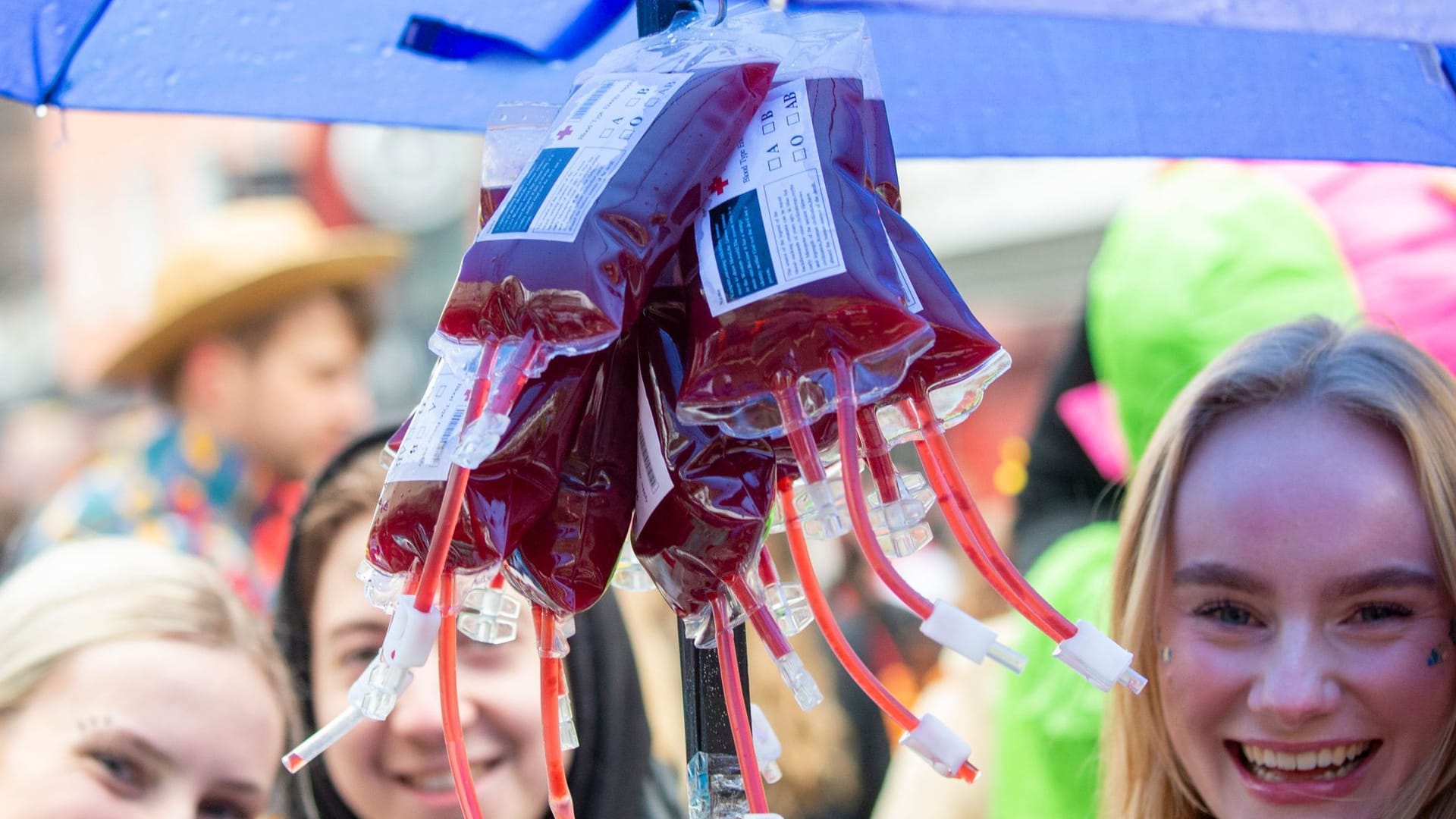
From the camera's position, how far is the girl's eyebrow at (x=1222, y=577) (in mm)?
1489

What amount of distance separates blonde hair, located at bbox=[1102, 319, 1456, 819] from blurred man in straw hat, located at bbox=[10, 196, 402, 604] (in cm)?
262

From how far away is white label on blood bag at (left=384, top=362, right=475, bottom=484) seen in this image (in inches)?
38.7

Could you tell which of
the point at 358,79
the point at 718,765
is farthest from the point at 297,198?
the point at 718,765

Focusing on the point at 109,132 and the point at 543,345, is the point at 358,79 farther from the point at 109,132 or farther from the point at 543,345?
the point at 109,132

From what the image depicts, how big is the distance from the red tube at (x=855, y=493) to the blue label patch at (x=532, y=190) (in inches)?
8.8

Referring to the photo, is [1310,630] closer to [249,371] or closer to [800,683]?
[800,683]

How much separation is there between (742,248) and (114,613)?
1.27 metres

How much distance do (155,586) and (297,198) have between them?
32.3ft

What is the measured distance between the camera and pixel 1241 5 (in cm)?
118

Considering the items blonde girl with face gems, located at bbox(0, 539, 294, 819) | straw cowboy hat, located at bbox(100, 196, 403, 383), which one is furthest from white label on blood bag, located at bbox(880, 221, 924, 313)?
straw cowboy hat, located at bbox(100, 196, 403, 383)

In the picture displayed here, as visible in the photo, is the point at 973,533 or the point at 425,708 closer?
the point at 973,533

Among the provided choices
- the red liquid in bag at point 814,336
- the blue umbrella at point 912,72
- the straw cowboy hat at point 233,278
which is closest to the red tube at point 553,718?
the red liquid in bag at point 814,336

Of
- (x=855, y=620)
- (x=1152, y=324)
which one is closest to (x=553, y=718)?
(x=1152, y=324)

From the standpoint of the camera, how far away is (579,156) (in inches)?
39.9
